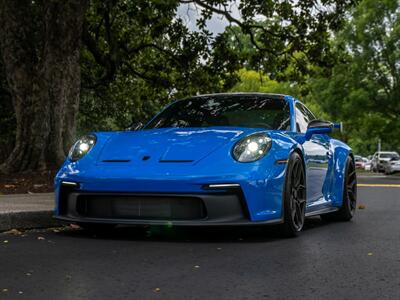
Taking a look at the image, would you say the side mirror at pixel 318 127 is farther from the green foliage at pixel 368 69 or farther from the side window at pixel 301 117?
the green foliage at pixel 368 69

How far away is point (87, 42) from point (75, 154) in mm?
10791

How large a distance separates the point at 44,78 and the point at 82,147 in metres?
5.44

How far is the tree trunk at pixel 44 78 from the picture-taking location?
10.8 metres

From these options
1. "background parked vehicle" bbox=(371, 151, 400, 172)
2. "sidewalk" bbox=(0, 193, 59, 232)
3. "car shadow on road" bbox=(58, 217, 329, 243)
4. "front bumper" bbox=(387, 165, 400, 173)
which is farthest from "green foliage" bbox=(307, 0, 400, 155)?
"car shadow on road" bbox=(58, 217, 329, 243)

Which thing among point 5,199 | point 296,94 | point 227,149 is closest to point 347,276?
point 227,149

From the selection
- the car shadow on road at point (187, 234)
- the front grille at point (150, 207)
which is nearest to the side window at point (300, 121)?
the car shadow on road at point (187, 234)

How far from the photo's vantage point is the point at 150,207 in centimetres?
538

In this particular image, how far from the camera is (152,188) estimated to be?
5293 mm

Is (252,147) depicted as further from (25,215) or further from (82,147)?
(25,215)

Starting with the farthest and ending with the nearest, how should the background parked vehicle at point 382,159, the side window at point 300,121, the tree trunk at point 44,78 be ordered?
the background parked vehicle at point 382,159, the tree trunk at point 44,78, the side window at point 300,121

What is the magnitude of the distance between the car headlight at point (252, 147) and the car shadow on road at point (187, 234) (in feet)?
2.23

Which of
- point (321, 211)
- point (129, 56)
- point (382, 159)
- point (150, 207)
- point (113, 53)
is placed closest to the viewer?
point (150, 207)

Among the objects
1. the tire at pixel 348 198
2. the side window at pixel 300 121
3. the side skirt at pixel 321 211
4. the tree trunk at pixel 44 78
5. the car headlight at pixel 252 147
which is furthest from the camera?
the tree trunk at pixel 44 78

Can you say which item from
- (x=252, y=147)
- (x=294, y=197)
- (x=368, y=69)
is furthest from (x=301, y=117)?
(x=368, y=69)
